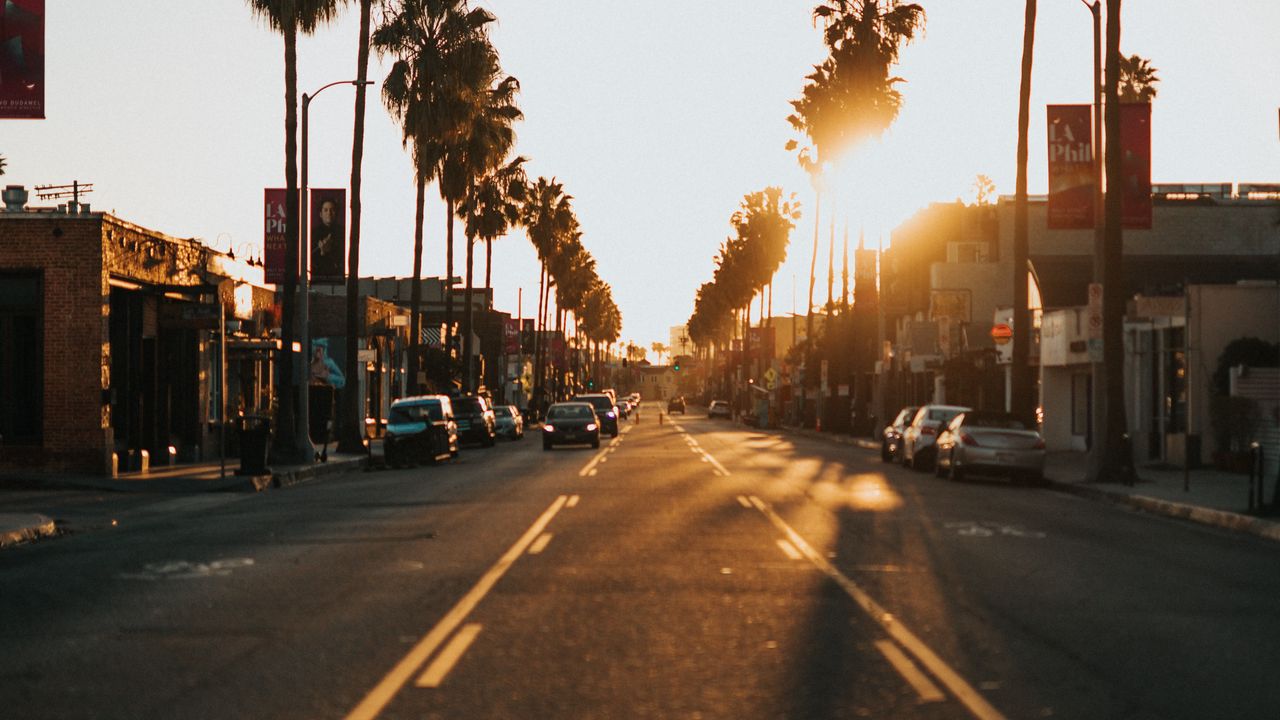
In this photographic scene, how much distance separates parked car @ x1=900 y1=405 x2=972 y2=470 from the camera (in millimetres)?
35625

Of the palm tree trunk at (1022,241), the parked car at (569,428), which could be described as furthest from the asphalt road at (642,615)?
the parked car at (569,428)

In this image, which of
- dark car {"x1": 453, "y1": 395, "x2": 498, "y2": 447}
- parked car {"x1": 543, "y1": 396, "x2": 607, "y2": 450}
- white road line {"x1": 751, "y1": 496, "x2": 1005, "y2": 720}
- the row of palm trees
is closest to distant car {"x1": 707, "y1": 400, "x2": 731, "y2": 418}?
the row of palm trees

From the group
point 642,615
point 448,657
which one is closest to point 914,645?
point 642,615

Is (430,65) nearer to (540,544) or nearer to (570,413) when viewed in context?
(570,413)

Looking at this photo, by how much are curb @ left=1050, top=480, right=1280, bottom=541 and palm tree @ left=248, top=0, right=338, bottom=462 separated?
19.1m

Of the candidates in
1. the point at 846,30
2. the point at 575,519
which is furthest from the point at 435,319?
the point at 575,519

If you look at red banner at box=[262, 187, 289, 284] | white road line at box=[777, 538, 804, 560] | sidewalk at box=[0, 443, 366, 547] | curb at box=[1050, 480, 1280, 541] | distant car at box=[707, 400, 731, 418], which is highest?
red banner at box=[262, 187, 289, 284]

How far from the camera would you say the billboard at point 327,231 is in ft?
137

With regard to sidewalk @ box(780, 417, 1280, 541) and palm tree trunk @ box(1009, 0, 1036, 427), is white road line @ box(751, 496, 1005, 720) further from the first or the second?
A: palm tree trunk @ box(1009, 0, 1036, 427)

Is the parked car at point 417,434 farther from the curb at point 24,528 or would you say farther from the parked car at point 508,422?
the parked car at point 508,422

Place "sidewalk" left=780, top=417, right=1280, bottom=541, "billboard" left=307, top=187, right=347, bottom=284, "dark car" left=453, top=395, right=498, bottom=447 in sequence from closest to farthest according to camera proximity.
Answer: "sidewalk" left=780, top=417, right=1280, bottom=541 → "billboard" left=307, top=187, right=347, bottom=284 → "dark car" left=453, top=395, right=498, bottom=447

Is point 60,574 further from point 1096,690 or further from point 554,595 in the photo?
point 1096,690

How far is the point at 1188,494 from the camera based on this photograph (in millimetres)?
25766

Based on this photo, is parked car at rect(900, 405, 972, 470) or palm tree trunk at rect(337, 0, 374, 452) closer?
parked car at rect(900, 405, 972, 470)
